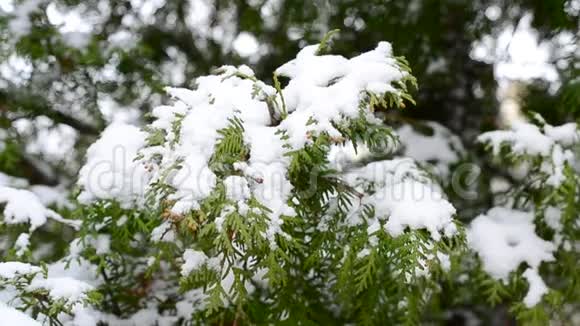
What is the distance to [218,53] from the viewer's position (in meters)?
3.64

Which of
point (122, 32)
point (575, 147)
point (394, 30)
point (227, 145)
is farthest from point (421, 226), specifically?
point (122, 32)

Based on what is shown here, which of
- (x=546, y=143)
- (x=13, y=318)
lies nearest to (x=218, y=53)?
(x=546, y=143)

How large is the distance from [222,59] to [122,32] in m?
0.55

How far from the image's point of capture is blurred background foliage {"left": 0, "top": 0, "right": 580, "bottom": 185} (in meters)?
2.96

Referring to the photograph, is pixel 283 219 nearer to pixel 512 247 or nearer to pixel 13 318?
pixel 13 318

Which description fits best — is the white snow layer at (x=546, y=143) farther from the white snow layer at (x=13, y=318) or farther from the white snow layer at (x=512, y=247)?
Result: the white snow layer at (x=13, y=318)

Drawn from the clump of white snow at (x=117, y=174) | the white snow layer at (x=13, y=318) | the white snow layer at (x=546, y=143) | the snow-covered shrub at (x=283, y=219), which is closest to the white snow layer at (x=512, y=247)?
the snow-covered shrub at (x=283, y=219)

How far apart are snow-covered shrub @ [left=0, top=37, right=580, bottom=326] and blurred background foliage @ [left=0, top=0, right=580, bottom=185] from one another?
60cm

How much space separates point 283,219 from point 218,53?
6.85 ft

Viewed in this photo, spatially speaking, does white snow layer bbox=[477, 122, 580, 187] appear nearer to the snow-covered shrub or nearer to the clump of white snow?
the snow-covered shrub

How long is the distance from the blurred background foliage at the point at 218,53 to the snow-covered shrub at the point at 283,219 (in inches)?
23.7

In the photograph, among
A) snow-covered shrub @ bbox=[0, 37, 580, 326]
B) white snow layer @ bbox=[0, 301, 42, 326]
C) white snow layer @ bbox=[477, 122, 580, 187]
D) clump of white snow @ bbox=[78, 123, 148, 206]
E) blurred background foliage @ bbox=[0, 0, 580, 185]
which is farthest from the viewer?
blurred background foliage @ bbox=[0, 0, 580, 185]

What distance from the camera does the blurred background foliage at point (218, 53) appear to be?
2.96 metres

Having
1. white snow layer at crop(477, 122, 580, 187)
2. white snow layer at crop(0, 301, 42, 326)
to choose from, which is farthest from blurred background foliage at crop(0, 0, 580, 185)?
white snow layer at crop(0, 301, 42, 326)
